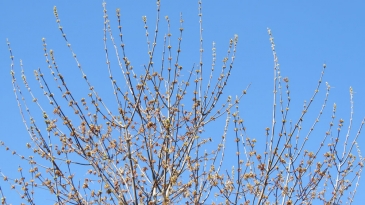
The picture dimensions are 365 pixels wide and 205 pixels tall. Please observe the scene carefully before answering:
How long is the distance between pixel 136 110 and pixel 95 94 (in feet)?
1.70

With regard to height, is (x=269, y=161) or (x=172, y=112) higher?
(x=172, y=112)

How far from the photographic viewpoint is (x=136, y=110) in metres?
6.03

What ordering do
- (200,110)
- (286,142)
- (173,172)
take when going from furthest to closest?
1. (200,110)
2. (286,142)
3. (173,172)

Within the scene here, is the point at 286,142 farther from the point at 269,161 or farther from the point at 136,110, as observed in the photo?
the point at 136,110

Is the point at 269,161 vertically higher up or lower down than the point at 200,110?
lower down

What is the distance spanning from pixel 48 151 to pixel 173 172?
4.67ft

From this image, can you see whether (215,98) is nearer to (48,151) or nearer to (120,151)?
(120,151)

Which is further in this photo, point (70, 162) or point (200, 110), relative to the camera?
point (200, 110)

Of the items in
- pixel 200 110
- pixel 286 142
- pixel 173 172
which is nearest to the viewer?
pixel 173 172

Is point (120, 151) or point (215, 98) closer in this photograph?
point (120, 151)

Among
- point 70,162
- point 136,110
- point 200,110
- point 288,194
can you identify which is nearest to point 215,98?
point 200,110

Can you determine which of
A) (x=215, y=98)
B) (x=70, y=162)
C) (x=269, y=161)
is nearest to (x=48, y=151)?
(x=70, y=162)

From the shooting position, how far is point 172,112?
6.04 meters

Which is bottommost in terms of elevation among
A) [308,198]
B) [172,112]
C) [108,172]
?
[308,198]
